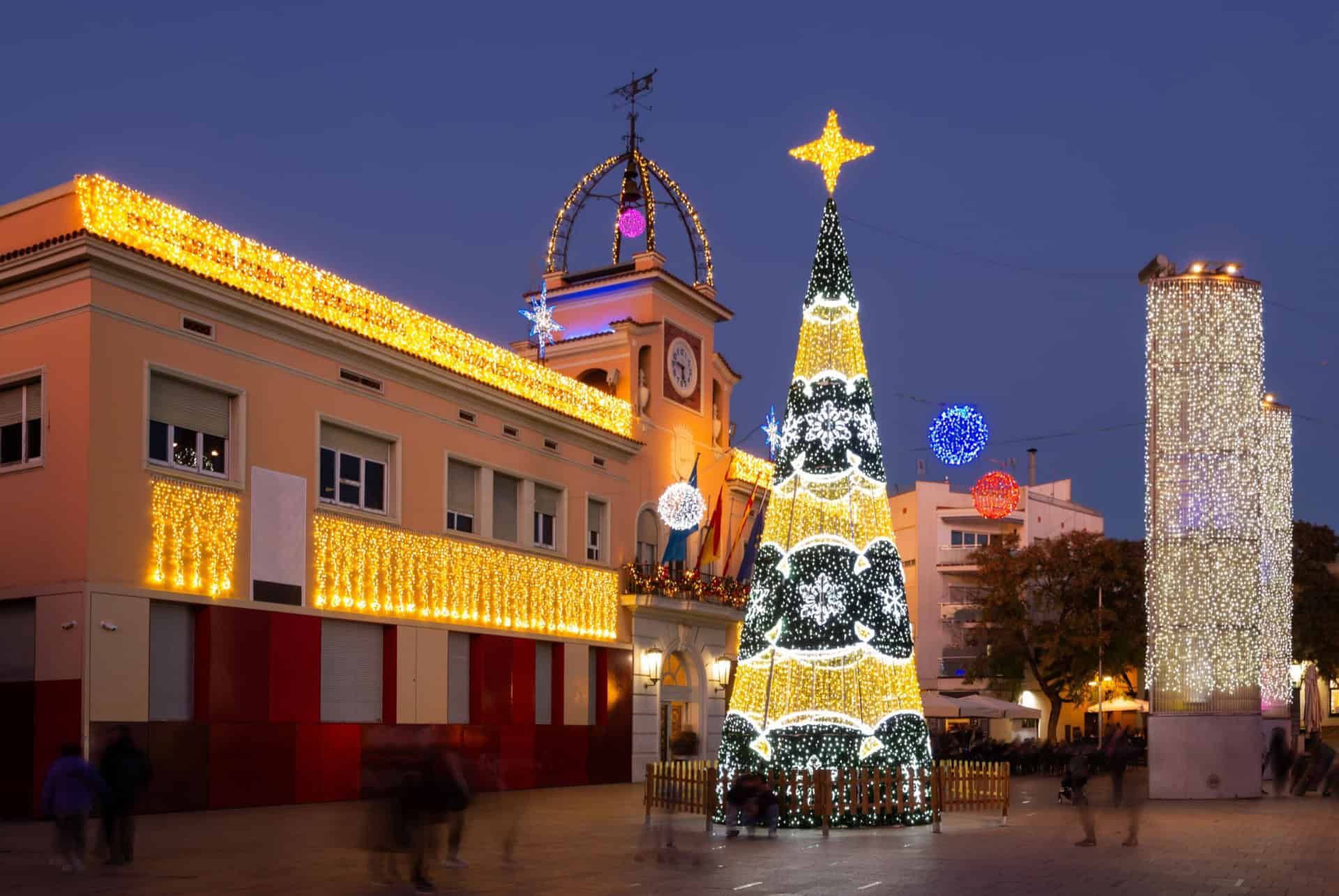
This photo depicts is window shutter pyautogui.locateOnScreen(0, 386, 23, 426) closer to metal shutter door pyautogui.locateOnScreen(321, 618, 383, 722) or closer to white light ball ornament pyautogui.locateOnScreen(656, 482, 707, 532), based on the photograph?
metal shutter door pyautogui.locateOnScreen(321, 618, 383, 722)

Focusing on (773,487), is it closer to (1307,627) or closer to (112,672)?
(112,672)

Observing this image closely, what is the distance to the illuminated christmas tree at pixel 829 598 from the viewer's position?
21703 millimetres

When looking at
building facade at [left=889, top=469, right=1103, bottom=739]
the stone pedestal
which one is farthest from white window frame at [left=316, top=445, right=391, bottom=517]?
building facade at [left=889, top=469, right=1103, bottom=739]

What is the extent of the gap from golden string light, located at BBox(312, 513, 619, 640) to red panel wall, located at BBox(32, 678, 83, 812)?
17.5 feet

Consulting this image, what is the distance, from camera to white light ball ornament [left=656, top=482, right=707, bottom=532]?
34.4 m

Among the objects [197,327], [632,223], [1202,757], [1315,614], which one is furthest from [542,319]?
[1315,614]

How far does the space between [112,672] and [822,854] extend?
1119cm

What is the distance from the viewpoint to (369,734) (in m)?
27.6

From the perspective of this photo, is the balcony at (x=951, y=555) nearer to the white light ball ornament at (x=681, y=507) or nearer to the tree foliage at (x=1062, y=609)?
the tree foliage at (x=1062, y=609)

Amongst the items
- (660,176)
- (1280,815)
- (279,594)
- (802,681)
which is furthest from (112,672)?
(660,176)

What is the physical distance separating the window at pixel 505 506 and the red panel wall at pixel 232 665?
7.88 m

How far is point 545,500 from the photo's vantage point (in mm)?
34500

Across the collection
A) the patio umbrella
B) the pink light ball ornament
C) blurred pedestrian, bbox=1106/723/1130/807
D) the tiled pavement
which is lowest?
the patio umbrella

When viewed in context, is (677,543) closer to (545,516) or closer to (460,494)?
(545,516)
